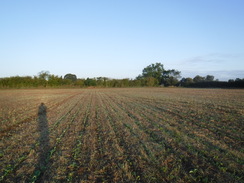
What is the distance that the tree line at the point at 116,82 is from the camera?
239 ft

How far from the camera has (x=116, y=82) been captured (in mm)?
93938

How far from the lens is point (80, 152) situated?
5473 millimetres

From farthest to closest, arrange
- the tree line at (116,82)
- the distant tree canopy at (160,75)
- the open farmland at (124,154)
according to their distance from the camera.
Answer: the distant tree canopy at (160,75), the tree line at (116,82), the open farmland at (124,154)

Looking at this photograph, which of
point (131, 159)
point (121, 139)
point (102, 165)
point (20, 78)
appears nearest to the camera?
point (102, 165)

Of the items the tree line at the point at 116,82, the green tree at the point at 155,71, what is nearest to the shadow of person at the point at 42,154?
the tree line at the point at 116,82

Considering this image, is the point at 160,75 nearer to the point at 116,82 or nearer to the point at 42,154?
the point at 116,82

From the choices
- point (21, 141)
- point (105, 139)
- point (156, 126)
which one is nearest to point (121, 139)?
point (105, 139)

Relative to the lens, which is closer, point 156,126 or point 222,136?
point 222,136

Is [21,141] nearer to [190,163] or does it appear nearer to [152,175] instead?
[152,175]

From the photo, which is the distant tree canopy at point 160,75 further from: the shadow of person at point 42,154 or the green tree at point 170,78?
the shadow of person at point 42,154

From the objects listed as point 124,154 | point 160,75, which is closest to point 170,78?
point 160,75

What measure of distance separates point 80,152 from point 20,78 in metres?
84.2

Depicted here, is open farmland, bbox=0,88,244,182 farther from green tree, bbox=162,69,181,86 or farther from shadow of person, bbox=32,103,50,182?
green tree, bbox=162,69,181,86

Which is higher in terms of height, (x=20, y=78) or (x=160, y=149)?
(x=20, y=78)
